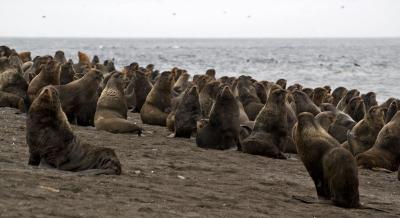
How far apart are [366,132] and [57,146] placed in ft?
19.1

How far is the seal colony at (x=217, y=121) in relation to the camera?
820 cm

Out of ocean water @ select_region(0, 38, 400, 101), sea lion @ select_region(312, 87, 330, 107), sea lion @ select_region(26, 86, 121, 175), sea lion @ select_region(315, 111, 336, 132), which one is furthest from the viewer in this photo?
ocean water @ select_region(0, 38, 400, 101)

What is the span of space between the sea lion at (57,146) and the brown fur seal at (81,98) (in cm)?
407

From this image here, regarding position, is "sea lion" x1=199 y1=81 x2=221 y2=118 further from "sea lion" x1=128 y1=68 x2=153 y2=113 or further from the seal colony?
"sea lion" x1=128 y1=68 x2=153 y2=113

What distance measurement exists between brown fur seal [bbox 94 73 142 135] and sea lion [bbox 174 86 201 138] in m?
0.83

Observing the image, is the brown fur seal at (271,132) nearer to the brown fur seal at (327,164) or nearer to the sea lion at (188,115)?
the sea lion at (188,115)

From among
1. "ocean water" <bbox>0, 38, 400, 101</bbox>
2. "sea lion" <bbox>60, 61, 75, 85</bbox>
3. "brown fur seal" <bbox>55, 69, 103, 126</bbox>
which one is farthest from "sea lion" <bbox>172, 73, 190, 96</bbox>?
"ocean water" <bbox>0, 38, 400, 101</bbox>

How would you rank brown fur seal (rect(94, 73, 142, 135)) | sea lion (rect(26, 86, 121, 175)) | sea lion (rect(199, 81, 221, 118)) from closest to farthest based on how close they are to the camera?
sea lion (rect(26, 86, 121, 175)) → brown fur seal (rect(94, 73, 142, 135)) → sea lion (rect(199, 81, 221, 118))

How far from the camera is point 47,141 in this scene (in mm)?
8344

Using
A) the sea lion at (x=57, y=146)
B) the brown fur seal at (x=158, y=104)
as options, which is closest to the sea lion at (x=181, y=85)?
the brown fur seal at (x=158, y=104)

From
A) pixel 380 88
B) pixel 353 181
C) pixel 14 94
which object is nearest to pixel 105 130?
pixel 14 94

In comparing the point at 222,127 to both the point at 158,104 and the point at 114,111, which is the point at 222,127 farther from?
the point at 158,104

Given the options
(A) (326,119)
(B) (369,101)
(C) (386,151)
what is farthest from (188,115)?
(B) (369,101)

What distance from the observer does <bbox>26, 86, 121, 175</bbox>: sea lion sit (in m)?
8.13
